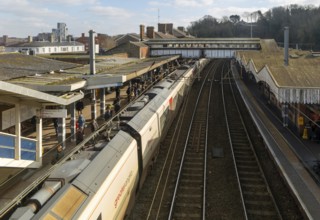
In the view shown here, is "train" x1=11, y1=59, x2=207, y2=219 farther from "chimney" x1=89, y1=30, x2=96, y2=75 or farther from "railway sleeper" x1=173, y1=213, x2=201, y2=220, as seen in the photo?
"chimney" x1=89, y1=30, x2=96, y2=75

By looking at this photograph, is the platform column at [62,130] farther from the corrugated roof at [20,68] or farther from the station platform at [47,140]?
the corrugated roof at [20,68]

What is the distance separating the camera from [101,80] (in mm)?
17094

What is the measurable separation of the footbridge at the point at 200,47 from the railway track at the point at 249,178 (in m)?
33.5

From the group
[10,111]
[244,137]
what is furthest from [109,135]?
[244,137]

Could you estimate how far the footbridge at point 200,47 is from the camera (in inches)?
2235

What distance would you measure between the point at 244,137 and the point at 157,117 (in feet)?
20.9

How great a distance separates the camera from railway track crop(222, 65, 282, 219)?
39.3 ft

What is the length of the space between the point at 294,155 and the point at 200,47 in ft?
144

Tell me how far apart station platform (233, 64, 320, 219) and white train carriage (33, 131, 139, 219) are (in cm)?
553

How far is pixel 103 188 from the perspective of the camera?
8594 mm

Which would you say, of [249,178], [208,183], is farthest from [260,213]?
[249,178]

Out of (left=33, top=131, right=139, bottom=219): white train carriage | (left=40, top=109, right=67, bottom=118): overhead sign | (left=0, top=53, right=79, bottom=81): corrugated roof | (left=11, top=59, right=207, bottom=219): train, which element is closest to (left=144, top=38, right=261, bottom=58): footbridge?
(left=0, top=53, right=79, bottom=81): corrugated roof

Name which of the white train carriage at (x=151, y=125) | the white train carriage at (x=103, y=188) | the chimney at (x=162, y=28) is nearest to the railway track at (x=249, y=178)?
the white train carriage at (x=151, y=125)

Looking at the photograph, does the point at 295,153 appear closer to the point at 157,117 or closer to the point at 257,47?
the point at 157,117
